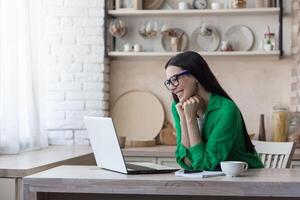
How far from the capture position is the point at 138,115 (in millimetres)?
4891

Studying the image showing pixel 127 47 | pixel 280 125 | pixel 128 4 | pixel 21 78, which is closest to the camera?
pixel 21 78

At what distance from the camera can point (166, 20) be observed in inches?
193

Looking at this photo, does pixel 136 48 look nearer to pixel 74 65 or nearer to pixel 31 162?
pixel 74 65

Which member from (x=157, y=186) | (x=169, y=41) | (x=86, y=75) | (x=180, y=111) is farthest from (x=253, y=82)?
(x=157, y=186)

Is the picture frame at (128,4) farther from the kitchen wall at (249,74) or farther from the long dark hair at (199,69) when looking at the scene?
the long dark hair at (199,69)

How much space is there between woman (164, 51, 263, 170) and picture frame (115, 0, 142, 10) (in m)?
2.20

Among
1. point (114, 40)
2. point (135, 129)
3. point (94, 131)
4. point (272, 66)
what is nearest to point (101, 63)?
point (114, 40)

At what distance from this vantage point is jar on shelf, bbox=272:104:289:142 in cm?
454

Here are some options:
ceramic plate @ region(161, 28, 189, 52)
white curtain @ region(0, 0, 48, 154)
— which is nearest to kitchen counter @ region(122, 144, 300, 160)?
white curtain @ region(0, 0, 48, 154)

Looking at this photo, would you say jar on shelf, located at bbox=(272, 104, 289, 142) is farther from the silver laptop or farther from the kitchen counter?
the silver laptop

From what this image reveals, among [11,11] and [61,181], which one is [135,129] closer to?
[11,11]

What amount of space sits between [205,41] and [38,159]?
1881mm

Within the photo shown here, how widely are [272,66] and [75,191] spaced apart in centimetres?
286

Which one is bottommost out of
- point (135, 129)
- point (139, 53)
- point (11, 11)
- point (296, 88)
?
point (135, 129)
